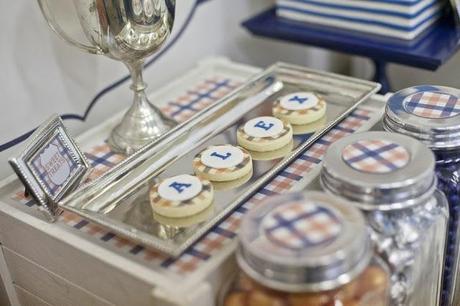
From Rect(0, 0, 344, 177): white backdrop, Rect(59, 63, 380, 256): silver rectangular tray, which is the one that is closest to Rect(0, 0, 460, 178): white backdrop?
Rect(0, 0, 344, 177): white backdrop

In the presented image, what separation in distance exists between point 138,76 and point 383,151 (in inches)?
13.6

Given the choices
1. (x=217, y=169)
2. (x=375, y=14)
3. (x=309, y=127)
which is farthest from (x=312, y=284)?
(x=375, y=14)

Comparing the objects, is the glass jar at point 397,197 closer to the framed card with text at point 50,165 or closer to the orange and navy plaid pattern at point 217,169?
the orange and navy plaid pattern at point 217,169

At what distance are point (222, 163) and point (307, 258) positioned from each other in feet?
0.80

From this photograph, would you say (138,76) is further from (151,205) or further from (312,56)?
(312,56)

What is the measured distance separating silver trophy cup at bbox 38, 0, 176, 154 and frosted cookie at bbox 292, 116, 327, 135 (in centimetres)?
17

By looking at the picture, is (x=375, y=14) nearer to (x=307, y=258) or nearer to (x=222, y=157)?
(x=222, y=157)

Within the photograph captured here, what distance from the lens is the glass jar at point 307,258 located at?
1.83 feet

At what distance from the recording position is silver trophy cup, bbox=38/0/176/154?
77 cm

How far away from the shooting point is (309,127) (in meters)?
0.87

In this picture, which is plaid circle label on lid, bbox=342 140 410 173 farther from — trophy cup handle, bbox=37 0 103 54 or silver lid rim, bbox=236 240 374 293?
trophy cup handle, bbox=37 0 103 54

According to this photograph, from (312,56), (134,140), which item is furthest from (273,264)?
(312,56)

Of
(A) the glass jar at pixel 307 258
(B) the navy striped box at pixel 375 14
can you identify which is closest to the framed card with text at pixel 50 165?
(A) the glass jar at pixel 307 258

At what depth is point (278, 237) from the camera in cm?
59
